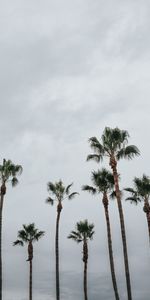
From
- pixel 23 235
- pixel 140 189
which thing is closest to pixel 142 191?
pixel 140 189

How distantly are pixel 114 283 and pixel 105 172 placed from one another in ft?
39.4

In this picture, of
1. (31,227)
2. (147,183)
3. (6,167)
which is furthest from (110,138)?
(31,227)

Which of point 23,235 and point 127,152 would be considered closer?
point 127,152

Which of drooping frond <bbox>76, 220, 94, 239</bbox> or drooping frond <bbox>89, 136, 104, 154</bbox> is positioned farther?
drooping frond <bbox>76, 220, 94, 239</bbox>

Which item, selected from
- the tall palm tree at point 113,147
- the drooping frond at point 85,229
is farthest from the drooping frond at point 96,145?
the drooping frond at point 85,229

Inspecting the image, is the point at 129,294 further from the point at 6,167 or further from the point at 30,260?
the point at 30,260

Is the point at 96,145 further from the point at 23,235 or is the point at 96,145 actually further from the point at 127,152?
the point at 23,235

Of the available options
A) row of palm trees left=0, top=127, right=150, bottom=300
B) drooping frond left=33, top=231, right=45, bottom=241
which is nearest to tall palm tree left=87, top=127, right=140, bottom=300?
row of palm trees left=0, top=127, right=150, bottom=300

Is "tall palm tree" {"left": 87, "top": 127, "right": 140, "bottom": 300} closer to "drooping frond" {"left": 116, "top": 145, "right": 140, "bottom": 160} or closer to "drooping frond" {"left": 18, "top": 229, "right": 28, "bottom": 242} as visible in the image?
"drooping frond" {"left": 116, "top": 145, "right": 140, "bottom": 160}

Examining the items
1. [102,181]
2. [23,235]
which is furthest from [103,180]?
[23,235]

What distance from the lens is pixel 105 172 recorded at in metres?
47.1

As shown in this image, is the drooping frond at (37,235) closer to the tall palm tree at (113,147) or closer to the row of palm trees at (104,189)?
the row of palm trees at (104,189)

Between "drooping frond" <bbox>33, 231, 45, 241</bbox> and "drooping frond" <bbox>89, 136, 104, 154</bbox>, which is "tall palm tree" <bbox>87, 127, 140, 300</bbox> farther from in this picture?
"drooping frond" <bbox>33, 231, 45, 241</bbox>

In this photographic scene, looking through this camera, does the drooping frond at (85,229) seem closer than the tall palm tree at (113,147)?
No
